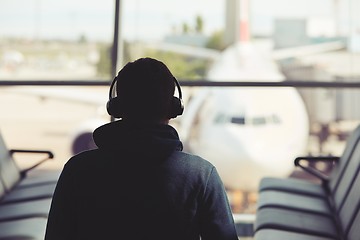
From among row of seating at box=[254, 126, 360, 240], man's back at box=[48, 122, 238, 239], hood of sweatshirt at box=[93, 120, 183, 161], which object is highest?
hood of sweatshirt at box=[93, 120, 183, 161]

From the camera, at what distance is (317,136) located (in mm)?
14992

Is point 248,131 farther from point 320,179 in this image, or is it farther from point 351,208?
point 351,208

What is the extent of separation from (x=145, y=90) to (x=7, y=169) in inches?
68.9

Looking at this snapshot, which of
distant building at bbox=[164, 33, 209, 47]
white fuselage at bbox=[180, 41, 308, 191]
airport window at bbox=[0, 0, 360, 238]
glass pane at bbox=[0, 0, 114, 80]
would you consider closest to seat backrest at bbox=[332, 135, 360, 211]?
white fuselage at bbox=[180, 41, 308, 191]

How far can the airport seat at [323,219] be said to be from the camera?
80.4 inches

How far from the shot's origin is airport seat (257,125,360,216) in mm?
2334

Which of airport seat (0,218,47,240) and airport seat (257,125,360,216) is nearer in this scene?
airport seat (0,218,47,240)

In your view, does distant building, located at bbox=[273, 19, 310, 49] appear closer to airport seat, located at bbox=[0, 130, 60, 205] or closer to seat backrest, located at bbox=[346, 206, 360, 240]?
airport seat, located at bbox=[0, 130, 60, 205]

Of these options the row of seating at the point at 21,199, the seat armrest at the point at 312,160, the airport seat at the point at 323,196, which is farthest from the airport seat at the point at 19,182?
the seat armrest at the point at 312,160

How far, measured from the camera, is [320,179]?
2.68 metres

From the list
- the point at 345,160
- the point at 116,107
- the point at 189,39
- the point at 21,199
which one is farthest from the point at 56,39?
the point at 116,107

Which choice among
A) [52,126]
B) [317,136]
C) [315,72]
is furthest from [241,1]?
[52,126]

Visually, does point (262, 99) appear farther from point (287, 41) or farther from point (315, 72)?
point (287, 41)

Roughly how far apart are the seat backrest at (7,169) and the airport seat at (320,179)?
3.78 ft
